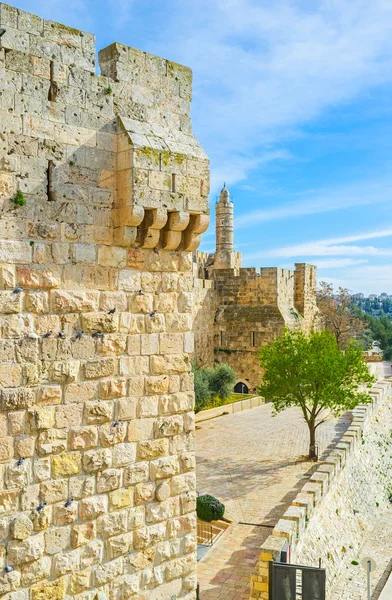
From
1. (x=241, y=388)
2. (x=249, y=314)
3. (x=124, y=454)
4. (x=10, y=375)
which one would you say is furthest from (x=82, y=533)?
(x=249, y=314)

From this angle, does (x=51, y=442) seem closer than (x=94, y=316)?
Yes

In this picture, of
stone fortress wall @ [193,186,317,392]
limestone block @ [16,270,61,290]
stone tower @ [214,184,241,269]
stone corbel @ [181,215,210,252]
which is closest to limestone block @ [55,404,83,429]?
limestone block @ [16,270,61,290]

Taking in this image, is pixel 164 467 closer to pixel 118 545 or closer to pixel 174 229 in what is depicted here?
pixel 118 545

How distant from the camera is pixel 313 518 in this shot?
33.7 feet

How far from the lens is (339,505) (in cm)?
1234

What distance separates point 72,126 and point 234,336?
834 inches

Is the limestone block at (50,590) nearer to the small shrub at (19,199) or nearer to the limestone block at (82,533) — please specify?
the limestone block at (82,533)

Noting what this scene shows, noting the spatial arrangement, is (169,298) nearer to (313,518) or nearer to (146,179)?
(146,179)

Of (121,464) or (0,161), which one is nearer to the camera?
(0,161)

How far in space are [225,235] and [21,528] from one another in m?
29.4

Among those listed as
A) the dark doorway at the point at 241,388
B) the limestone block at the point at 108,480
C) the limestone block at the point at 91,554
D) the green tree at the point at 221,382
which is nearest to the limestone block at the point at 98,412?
the limestone block at the point at 108,480

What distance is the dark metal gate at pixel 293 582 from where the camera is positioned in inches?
208

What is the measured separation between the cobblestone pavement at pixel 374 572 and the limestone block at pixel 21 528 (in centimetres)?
837

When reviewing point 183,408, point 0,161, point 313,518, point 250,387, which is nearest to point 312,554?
point 313,518
